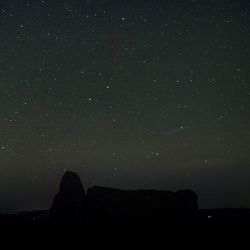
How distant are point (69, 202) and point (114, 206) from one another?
9987mm

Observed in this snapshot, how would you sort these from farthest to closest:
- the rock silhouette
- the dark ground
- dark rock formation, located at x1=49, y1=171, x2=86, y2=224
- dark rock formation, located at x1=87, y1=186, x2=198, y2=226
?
dark rock formation, located at x1=49, y1=171, x2=86, y2=224, the rock silhouette, dark rock formation, located at x1=87, y1=186, x2=198, y2=226, the dark ground

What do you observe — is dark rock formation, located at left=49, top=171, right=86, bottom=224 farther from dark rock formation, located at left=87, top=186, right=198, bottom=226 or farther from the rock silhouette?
dark rock formation, located at left=87, top=186, right=198, bottom=226

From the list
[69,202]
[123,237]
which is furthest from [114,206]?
[123,237]

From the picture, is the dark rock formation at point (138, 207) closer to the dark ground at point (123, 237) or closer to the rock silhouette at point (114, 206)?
Result: the rock silhouette at point (114, 206)

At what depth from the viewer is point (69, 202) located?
5038 cm

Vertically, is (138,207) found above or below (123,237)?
above

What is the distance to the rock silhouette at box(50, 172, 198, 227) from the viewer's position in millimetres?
42438

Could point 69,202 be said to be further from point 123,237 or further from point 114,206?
point 123,237

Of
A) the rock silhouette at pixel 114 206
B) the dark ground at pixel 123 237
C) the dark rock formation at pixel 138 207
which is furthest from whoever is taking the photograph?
the rock silhouette at pixel 114 206

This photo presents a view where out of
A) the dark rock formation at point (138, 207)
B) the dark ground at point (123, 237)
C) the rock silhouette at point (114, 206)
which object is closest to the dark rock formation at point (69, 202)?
the rock silhouette at point (114, 206)

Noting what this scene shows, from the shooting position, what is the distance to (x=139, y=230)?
4084 centimetres

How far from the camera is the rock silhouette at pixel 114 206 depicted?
4244cm

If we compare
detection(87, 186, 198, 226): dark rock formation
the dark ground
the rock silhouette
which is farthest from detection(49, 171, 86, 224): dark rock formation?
the dark ground

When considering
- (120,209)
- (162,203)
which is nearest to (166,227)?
(162,203)
